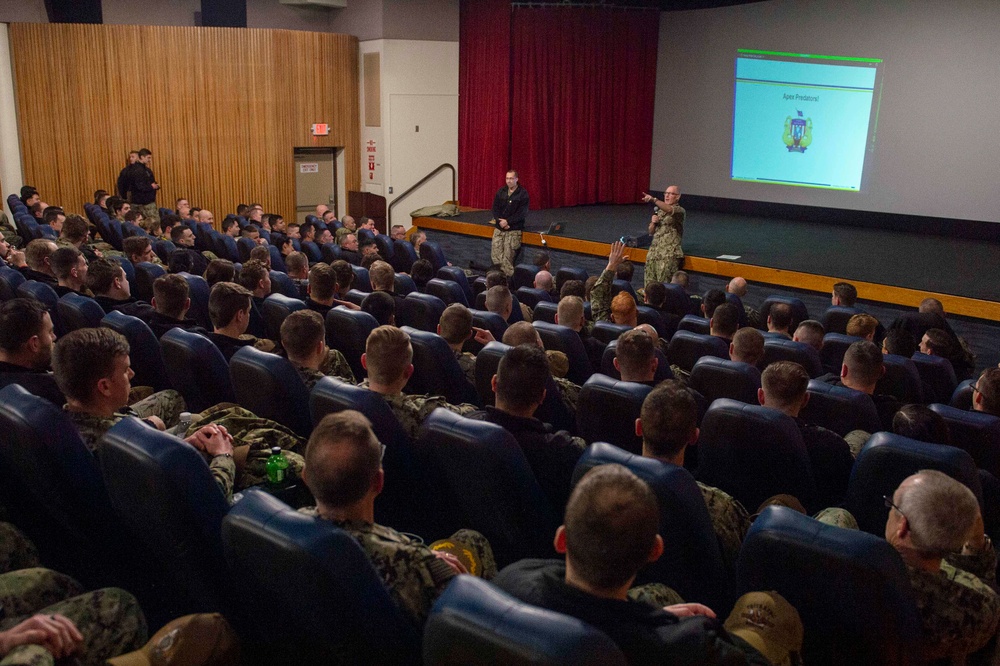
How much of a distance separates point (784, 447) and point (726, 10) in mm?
10962

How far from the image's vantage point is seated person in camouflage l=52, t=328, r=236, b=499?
99.4 inches

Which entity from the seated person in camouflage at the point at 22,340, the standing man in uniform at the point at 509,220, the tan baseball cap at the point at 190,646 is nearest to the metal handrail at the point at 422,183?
the standing man in uniform at the point at 509,220

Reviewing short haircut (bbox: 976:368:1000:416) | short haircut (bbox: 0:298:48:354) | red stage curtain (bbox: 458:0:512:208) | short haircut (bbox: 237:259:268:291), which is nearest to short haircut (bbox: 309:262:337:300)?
short haircut (bbox: 237:259:268:291)

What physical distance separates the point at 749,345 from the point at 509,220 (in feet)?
20.9

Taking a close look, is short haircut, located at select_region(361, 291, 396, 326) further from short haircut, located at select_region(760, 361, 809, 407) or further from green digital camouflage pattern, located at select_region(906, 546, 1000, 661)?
green digital camouflage pattern, located at select_region(906, 546, 1000, 661)

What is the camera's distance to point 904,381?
4.14 metres

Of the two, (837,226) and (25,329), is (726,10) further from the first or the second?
(25,329)

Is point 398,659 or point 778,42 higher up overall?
point 778,42

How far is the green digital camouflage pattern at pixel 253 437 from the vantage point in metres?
2.64

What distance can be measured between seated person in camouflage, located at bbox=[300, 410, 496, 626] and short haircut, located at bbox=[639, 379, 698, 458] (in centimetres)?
80

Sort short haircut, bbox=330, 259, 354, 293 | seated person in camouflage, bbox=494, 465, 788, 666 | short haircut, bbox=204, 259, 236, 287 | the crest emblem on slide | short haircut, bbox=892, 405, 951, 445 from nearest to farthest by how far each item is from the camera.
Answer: seated person in camouflage, bbox=494, 465, 788, 666 → short haircut, bbox=892, 405, 951, 445 → short haircut, bbox=204, 259, 236, 287 → short haircut, bbox=330, 259, 354, 293 → the crest emblem on slide

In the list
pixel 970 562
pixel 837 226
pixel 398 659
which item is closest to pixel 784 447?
pixel 970 562

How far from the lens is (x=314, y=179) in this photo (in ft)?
43.7

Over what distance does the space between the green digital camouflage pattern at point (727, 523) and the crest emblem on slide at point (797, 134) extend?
9897 millimetres
